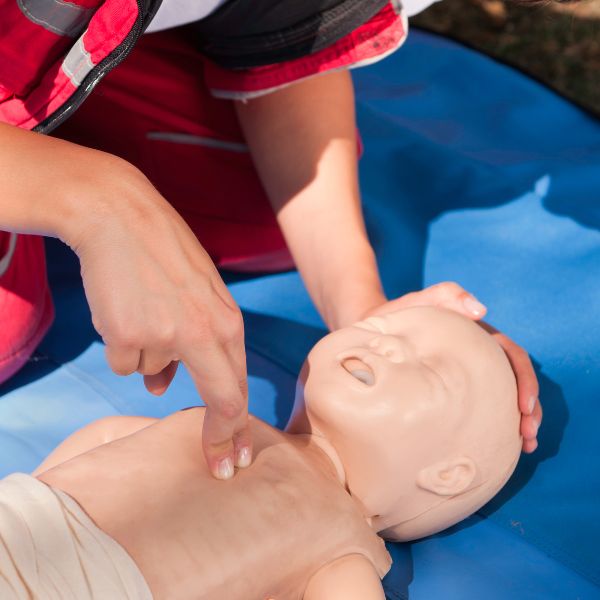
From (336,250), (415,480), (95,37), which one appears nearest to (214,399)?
(415,480)

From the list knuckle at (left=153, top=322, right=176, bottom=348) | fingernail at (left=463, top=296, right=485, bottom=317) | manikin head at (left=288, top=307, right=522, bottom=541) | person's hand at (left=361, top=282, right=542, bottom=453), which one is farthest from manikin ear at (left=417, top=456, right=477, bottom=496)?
knuckle at (left=153, top=322, right=176, bottom=348)

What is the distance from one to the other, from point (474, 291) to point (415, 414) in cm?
62

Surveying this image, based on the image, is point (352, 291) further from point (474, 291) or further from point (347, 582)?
point (347, 582)

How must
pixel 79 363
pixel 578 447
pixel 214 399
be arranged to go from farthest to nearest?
1. pixel 79 363
2. pixel 578 447
3. pixel 214 399

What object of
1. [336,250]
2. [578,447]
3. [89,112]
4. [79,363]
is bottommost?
[578,447]

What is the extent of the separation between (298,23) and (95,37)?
471 mm

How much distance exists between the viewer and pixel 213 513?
1.12 m

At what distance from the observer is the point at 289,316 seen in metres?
1.71

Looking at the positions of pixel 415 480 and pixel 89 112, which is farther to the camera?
pixel 89 112

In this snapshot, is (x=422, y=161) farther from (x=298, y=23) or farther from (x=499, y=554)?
(x=499, y=554)

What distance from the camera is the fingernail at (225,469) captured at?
1.13 metres

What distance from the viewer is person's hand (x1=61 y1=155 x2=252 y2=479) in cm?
91

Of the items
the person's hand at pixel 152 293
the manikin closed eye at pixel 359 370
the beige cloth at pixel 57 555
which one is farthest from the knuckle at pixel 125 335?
the manikin closed eye at pixel 359 370

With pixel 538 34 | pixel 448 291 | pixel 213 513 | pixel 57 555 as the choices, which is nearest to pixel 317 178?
pixel 448 291
